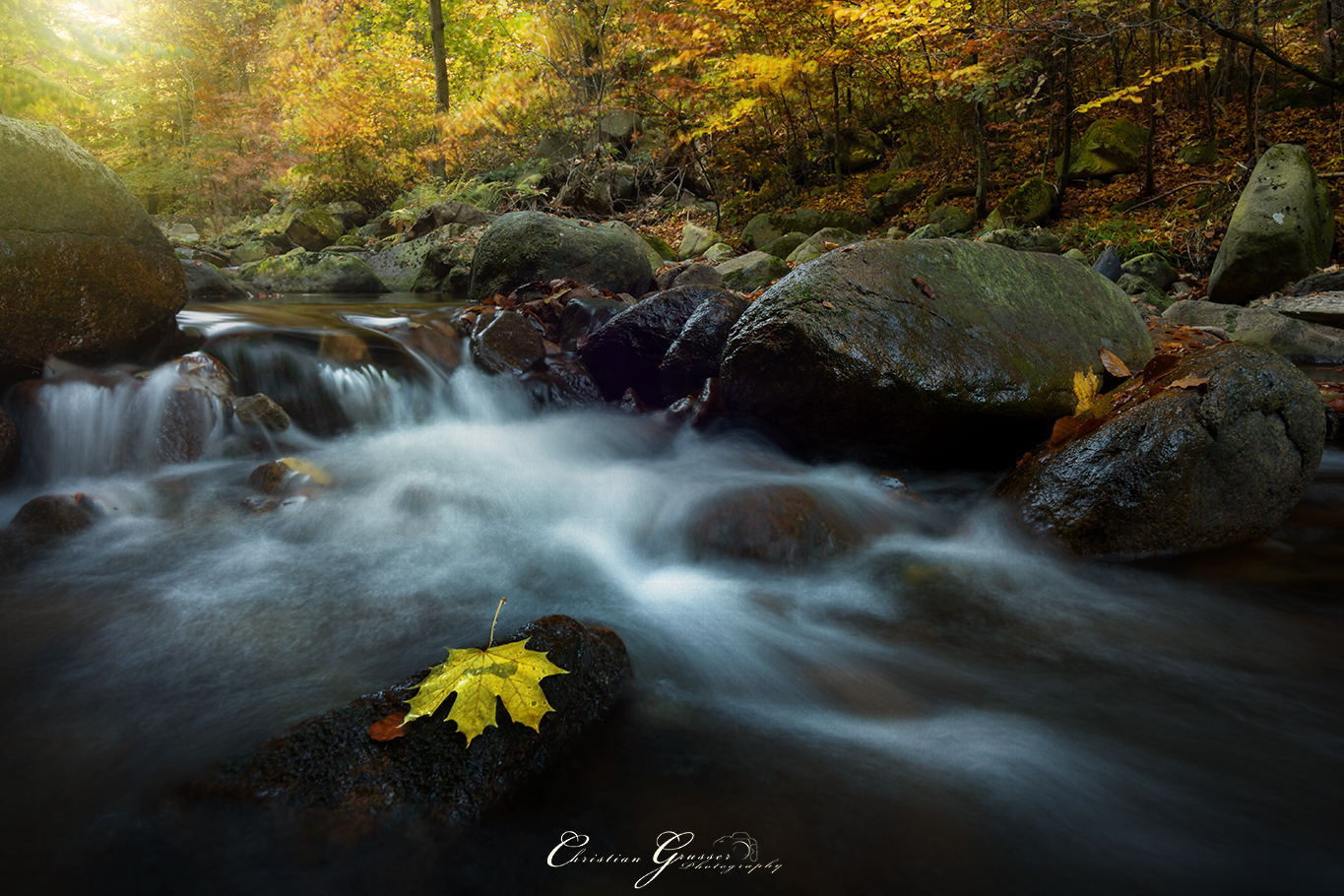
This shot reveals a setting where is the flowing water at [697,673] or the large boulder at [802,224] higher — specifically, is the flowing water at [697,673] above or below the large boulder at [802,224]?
below

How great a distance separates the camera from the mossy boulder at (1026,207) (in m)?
11.6

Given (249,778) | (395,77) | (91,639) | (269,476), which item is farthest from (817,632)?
(395,77)

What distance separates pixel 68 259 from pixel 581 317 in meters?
4.03

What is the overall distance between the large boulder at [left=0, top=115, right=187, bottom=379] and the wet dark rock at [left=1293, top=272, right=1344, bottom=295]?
11.6 meters

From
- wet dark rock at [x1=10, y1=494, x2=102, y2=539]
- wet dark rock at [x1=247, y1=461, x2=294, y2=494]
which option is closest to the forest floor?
wet dark rock at [x1=247, y1=461, x2=294, y2=494]

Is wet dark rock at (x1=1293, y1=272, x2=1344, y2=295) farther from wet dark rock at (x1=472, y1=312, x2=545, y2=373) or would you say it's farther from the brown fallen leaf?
wet dark rock at (x1=472, y1=312, x2=545, y2=373)

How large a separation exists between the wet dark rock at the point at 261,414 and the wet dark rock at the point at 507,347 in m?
1.89

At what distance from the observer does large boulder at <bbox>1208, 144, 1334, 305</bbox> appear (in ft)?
26.8

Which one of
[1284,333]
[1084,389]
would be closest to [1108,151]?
[1284,333]

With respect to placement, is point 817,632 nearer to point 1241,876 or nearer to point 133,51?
point 1241,876

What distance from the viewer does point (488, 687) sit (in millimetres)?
2008

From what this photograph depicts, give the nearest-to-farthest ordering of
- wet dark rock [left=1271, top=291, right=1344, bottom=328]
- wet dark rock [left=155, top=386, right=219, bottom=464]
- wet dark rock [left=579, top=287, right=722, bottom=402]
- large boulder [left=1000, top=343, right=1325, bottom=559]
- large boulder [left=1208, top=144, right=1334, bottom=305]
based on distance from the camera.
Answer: large boulder [left=1000, top=343, right=1325, bottom=559] → wet dark rock [left=155, top=386, right=219, bottom=464] → wet dark rock [left=579, top=287, right=722, bottom=402] → wet dark rock [left=1271, top=291, right=1344, bottom=328] → large boulder [left=1208, top=144, right=1334, bottom=305]

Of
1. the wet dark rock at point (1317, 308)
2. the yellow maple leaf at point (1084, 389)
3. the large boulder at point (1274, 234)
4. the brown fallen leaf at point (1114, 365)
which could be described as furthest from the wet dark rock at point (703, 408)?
the large boulder at point (1274, 234)

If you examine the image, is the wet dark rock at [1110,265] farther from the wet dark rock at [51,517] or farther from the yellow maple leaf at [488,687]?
the wet dark rock at [51,517]
